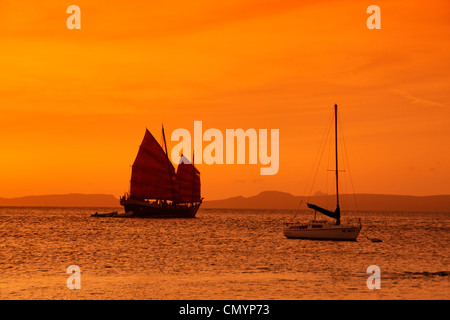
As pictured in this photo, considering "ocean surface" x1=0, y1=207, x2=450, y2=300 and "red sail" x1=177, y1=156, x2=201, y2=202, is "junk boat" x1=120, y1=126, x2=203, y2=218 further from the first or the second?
"ocean surface" x1=0, y1=207, x2=450, y2=300

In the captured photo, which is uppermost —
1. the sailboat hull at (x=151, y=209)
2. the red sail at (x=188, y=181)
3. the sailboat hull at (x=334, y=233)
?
the red sail at (x=188, y=181)

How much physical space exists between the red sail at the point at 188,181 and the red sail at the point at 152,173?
8.11 ft

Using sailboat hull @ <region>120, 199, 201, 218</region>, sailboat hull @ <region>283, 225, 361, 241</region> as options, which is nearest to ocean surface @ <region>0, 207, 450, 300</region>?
sailboat hull @ <region>283, 225, 361, 241</region>

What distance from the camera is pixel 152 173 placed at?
12044cm

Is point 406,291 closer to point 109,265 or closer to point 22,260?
point 109,265

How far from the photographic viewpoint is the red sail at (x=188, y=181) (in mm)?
126512

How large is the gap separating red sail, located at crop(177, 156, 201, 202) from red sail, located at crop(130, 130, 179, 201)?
247cm

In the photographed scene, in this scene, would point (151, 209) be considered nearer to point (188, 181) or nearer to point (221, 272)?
point (188, 181)

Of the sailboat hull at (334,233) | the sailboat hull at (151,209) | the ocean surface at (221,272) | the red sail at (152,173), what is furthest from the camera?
the sailboat hull at (151,209)

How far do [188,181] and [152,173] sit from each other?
11461 mm

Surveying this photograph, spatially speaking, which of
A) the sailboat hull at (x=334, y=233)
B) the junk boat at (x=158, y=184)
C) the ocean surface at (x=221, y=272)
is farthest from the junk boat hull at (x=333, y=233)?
the junk boat at (x=158, y=184)

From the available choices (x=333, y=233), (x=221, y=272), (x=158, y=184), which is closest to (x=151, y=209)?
(x=158, y=184)

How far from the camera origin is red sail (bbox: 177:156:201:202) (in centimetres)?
12651

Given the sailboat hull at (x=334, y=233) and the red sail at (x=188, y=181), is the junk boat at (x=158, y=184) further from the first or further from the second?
the sailboat hull at (x=334, y=233)
